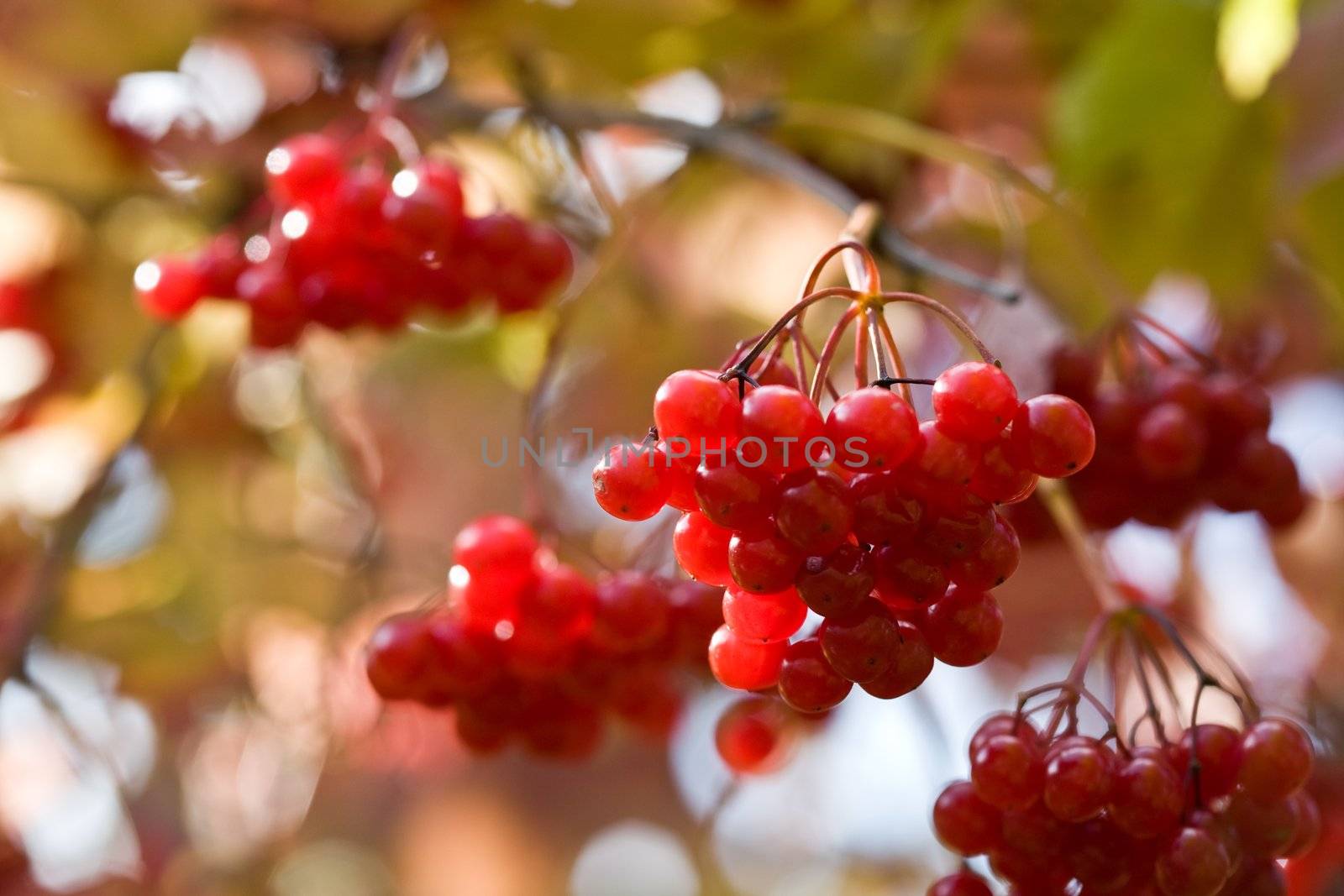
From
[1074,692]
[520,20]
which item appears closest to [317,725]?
[520,20]

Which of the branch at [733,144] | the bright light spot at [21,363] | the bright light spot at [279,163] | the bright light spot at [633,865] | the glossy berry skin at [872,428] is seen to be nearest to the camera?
the glossy berry skin at [872,428]

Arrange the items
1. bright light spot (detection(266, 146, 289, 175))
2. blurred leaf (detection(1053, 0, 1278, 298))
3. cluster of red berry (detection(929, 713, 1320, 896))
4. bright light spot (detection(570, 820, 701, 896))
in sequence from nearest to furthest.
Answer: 1. cluster of red berry (detection(929, 713, 1320, 896))
2. bright light spot (detection(266, 146, 289, 175))
3. blurred leaf (detection(1053, 0, 1278, 298))
4. bright light spot (detection(570, 820, 701, 896))

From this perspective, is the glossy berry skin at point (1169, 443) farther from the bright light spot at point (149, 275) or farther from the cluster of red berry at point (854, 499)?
the bright light spot at point (149, 275)

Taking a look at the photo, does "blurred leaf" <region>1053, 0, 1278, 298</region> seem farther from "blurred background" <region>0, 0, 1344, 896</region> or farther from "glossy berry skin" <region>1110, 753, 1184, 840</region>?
"glossy berry skin" <region>1110, 753, 1184, 840</region>

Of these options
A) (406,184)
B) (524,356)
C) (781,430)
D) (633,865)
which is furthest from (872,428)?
(633,865)

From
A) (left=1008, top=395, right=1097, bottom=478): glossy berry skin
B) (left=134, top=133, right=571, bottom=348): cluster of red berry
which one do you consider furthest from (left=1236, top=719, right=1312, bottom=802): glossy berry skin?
(left=134, top=133, right=571, bottom=348): cluster of red berry

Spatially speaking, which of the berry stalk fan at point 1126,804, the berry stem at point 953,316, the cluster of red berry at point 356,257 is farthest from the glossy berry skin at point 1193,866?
the cluster of red berry at point 356,257
